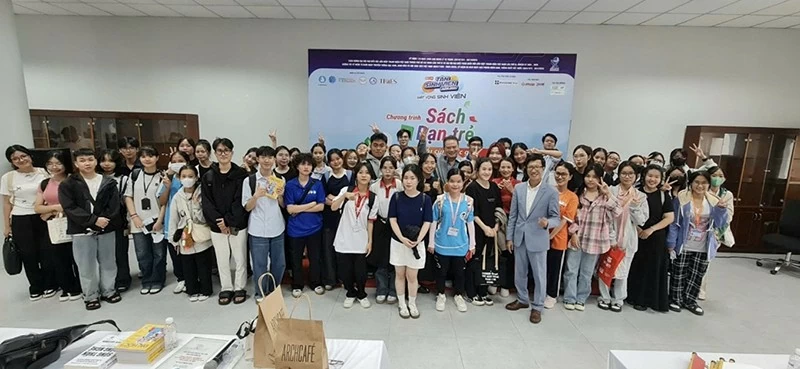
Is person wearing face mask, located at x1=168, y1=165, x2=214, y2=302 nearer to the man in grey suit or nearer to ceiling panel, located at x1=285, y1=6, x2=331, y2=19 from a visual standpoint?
ceiling panel, located at x1=285, y1=6, x2=331, y2=19

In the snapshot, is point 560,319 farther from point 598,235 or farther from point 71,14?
point 71,14

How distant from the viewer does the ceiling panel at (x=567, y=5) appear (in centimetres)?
468

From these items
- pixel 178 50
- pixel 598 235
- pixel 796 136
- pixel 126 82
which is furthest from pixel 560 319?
pixel 126 82

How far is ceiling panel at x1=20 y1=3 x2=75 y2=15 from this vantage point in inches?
206

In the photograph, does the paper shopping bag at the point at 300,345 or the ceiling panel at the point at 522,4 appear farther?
the ceiling panel at the point at 522,4

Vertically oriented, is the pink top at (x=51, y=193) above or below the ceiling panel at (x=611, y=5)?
below

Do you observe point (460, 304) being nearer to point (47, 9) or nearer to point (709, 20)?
point (709, 20)

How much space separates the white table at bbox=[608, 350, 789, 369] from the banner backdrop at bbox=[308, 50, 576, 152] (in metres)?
4.14

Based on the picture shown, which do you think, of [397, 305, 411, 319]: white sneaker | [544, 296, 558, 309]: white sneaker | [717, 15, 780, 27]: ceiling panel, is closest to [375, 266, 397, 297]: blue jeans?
[397, 305, 411, 319]: white sneaker

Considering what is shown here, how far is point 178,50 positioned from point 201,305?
428 centimetres

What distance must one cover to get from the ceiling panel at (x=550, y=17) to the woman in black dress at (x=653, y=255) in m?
2.76

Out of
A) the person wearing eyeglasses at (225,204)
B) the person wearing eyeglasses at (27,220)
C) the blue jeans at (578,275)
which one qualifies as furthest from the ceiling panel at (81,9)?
the blue jeans at (578,275)

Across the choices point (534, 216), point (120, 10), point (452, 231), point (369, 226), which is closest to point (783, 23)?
point (534, 216)

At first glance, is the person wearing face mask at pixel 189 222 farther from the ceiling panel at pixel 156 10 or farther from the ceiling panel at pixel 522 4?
the ceiling panel at pixel 522 4
